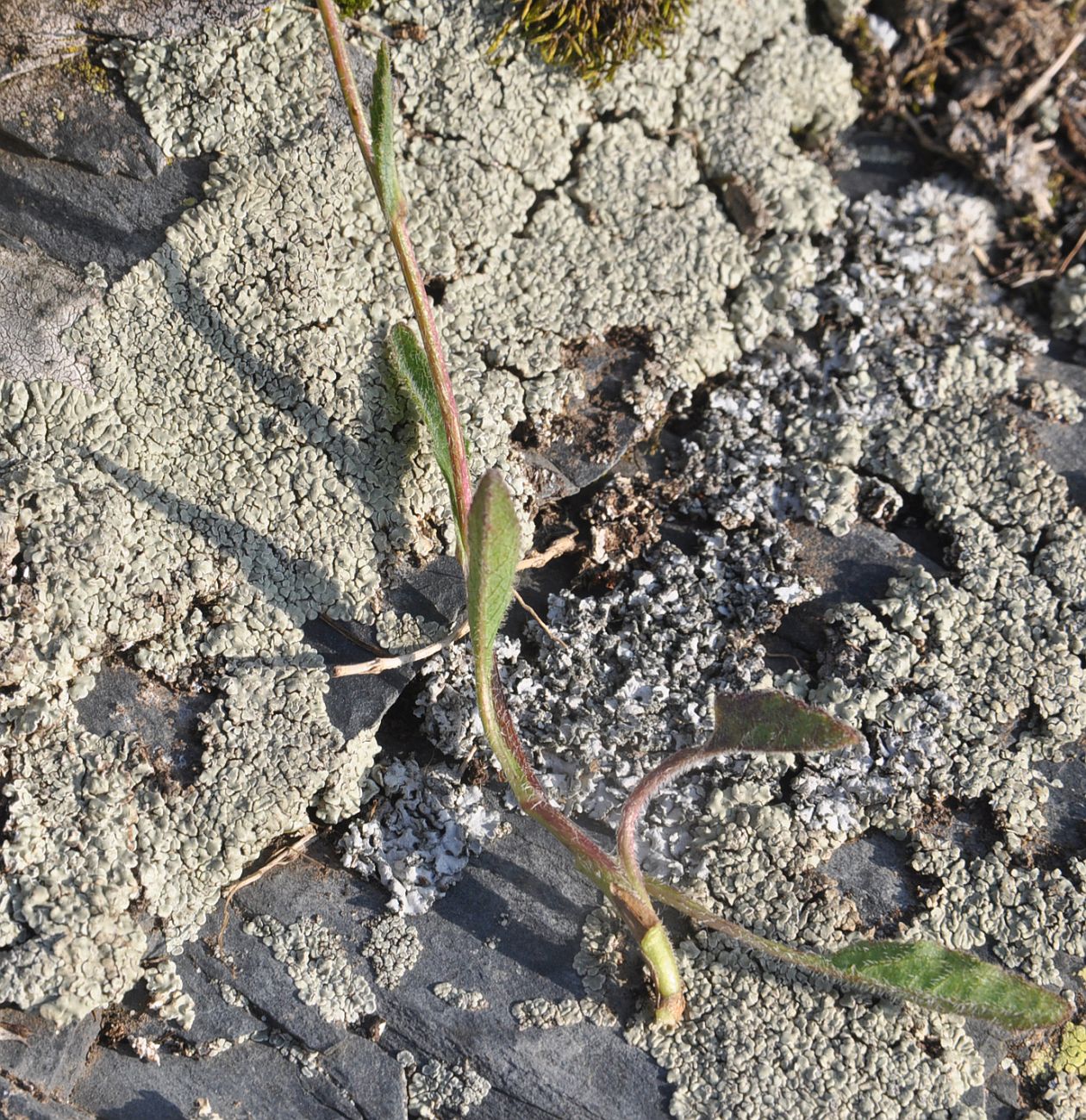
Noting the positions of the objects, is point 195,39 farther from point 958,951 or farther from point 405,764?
point 958,951

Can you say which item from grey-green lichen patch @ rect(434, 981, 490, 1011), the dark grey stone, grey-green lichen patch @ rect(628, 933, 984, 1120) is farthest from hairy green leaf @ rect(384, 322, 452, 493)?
the dark grey stone

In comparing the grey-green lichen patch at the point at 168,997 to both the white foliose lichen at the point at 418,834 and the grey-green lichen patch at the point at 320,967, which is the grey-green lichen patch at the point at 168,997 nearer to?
the grey-green lichen patch at the point at 320,967

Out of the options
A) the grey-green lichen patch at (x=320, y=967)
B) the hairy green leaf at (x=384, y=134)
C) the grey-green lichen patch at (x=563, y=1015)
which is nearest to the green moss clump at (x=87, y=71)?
the hairy green leaf at (x=384, y=134)

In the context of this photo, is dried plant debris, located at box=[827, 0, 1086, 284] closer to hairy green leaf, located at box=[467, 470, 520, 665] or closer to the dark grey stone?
hairy green leaf, located at box=[467, 470, 520, 665]

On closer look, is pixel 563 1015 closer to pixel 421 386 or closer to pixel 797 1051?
pixel 797 1051

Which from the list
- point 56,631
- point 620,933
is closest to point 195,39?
point 56,631

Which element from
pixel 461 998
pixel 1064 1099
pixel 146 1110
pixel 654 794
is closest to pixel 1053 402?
pixel 654 794

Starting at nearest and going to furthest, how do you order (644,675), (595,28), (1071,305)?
(644,675) → (595,28) → (1071,305)
